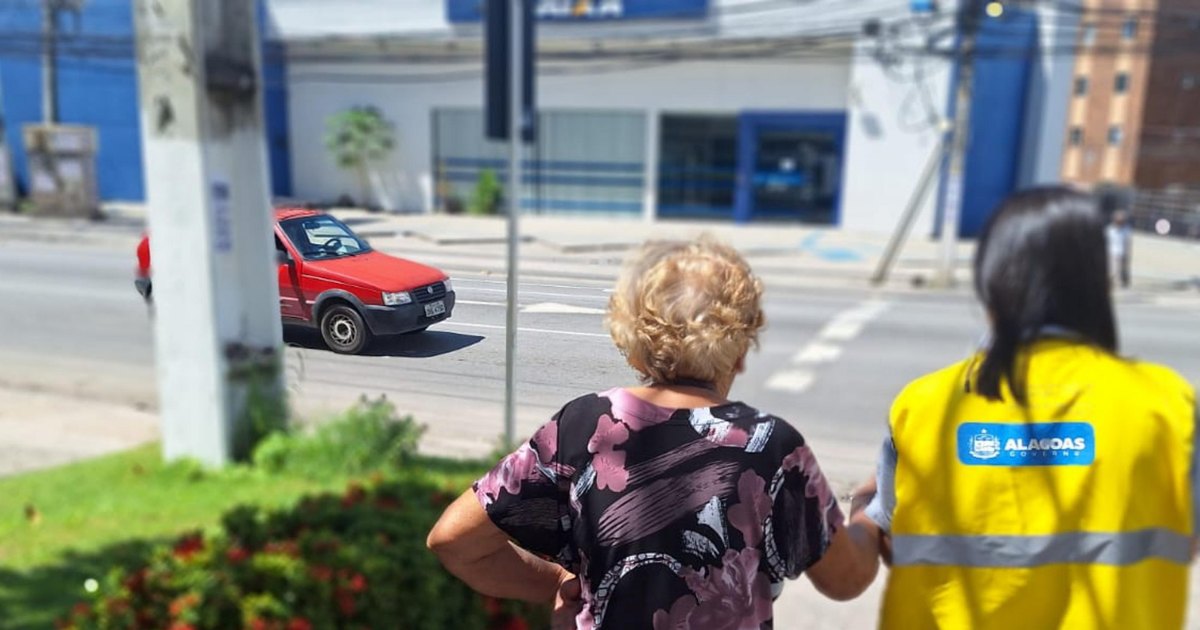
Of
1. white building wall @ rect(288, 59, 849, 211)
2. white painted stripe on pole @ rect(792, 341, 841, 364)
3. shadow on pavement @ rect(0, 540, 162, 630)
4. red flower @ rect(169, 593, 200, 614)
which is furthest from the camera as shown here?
white building wall @ rect(288, 59, 849, 211)

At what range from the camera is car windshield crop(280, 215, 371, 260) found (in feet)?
4.18

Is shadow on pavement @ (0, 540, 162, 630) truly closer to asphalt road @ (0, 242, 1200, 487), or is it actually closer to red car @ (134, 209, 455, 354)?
asphalt road @ (0, 242, 1200, 487)

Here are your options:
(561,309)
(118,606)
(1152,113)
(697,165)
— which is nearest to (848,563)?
(561,309)

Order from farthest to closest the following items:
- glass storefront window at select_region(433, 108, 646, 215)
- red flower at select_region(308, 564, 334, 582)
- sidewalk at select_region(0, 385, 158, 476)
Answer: glass storefront window at select_region(433, 108, 646, 215), sidewalk at select_region(0, 385, 158, 476), red flower at select_region(308, 564, 334, 582)

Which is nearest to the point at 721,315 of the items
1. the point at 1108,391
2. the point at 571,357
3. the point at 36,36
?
the point at 571,357

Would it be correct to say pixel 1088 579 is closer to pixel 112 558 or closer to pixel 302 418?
pixel 112 558

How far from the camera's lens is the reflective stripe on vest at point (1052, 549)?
1.31 m

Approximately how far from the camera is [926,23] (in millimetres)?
15359

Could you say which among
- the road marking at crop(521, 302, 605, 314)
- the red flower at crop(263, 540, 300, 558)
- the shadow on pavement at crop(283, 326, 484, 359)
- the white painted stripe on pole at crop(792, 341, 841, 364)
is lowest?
the white painted stripe on pole at crop(792, 341, 841, 364)

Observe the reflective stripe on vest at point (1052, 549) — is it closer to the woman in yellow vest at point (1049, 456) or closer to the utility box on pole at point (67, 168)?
the woman in yellow vest at point (1049, 456)

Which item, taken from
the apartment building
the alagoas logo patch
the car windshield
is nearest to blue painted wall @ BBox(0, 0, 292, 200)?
the car windshield

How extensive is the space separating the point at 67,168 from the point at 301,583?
14.7m

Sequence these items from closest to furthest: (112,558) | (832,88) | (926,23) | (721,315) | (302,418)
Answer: (721,315) < (112,558) < (302,418) < (926,23) < (832,88)

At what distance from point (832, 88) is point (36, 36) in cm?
1800
